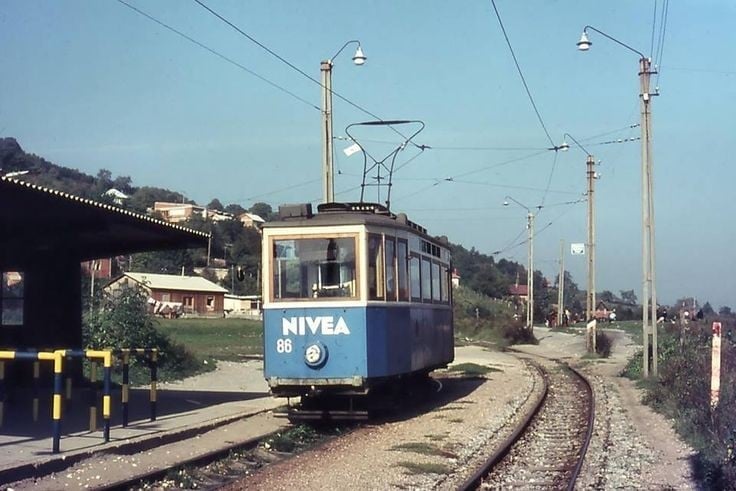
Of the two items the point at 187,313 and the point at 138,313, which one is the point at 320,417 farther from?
the point at 187,313

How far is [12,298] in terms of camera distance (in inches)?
661

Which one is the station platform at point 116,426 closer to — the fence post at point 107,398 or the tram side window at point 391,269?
the fence post at point 107,398

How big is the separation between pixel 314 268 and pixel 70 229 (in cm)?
417

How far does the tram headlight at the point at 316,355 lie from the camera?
46.0 feet

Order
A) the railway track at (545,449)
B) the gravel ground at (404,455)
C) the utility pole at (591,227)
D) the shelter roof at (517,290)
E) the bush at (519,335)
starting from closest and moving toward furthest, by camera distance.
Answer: the gravel ground at (404,455), the railway track at (545,449), the utility pole at (591,227), the bush at (519,335), the shelter roof at (517,290)

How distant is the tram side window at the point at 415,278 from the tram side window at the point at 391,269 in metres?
0.99

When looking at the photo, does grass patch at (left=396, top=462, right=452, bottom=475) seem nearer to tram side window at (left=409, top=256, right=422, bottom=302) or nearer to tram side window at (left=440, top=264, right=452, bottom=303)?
tram side window at (left=409, top=256, right=422, bottom=302)

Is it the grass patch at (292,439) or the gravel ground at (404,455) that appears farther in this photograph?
the grass patch at (292,439)

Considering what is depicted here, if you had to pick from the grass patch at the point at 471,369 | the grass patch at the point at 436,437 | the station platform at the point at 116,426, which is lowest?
the grass patch at the point at 471,369

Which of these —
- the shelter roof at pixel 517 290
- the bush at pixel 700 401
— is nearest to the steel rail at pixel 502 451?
the bush at pixel 700 401

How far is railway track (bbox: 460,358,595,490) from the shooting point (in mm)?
10531

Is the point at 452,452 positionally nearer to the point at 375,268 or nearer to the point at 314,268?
the point at 375,268

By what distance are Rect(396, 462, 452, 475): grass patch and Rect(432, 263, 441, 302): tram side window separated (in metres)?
7.07

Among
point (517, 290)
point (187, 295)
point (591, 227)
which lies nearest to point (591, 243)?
point (591, 227)
